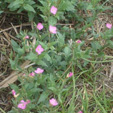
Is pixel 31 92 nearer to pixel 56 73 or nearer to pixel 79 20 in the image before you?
pixel 56 73

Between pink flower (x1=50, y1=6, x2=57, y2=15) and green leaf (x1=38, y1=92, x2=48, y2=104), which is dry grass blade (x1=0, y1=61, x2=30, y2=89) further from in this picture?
pink flower (x1=50, y1=6, x2=57, y2=15)

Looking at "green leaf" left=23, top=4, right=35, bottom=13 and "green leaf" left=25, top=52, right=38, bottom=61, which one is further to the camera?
"green leaf" left=23, top=4, right=35, bottom=13

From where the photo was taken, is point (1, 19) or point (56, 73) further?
point (1, 19)

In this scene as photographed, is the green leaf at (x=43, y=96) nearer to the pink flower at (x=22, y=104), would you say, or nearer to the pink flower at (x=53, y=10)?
the pink flower at (x=22, y=104)

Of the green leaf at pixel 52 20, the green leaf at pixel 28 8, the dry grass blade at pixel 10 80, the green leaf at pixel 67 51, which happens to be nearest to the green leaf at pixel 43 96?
the dry grass blade at pixel 10 80

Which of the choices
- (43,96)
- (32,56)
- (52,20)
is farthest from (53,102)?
(52,20)

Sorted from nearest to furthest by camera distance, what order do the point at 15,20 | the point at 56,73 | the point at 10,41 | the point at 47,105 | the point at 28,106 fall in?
the point at 28,106
the point at 47,105
the point at 56,73
the point at 10,41
the point at 15,20

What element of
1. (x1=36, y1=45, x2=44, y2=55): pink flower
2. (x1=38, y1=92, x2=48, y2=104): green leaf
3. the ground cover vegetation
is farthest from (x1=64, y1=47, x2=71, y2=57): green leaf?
(x1=38, y1=92, x2=48, y2=104): green leaf

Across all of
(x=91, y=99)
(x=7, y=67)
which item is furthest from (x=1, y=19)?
(x=91, y=99)
